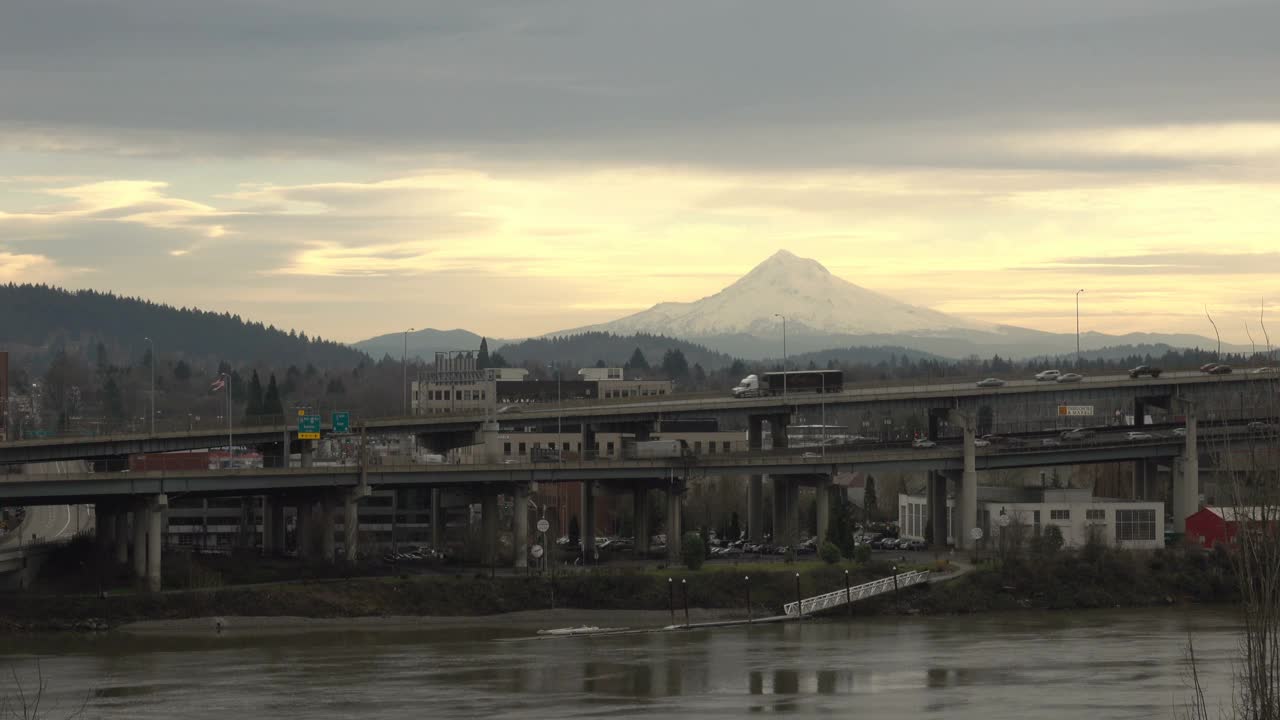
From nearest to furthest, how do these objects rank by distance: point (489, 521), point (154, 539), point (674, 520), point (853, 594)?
point (154, 539), point (853, 594), point (489, 521), point (674, 520)

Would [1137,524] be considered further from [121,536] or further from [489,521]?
[121,536]

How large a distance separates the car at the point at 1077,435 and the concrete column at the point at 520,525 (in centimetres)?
4834

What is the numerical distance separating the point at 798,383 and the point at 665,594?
55279mm

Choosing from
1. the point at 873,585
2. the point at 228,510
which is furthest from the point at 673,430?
the point at 873,585

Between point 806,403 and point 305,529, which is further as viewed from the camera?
point 806,403

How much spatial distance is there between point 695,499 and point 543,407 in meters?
26.2

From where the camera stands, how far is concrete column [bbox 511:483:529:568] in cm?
12850

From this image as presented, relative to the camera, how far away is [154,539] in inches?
4395

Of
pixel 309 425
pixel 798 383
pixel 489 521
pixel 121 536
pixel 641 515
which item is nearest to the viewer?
pixel 121 536

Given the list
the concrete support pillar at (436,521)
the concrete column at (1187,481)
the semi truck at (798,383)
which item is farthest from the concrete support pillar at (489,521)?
the concrete column at (1187,481)

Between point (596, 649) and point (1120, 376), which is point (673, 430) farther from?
point (596, 649)

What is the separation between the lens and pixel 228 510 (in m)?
182

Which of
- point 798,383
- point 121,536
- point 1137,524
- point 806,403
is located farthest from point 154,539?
point 1137,524

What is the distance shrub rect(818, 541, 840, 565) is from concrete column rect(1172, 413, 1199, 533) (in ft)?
133
